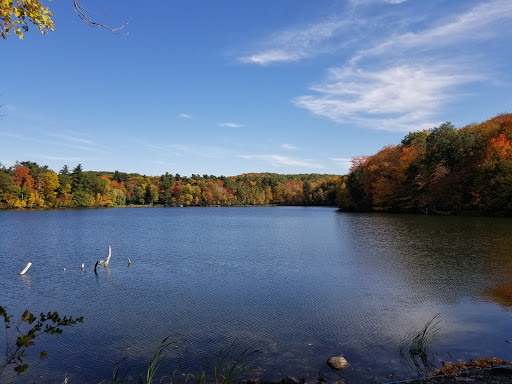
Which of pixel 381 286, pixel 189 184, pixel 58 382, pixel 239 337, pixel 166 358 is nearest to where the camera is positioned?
pixel 58 382

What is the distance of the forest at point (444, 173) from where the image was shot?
1801 inches

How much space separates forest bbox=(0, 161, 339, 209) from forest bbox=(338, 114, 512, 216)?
38.0m

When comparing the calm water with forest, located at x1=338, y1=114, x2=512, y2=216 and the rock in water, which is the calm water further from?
forest, located at x1=338, y1=114, x2=512, y2=216

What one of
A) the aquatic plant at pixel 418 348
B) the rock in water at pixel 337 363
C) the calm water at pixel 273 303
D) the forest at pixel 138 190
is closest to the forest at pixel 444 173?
the calm water at pixel 273 303

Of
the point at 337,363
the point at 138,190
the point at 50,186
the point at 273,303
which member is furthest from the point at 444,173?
the point at 138,190

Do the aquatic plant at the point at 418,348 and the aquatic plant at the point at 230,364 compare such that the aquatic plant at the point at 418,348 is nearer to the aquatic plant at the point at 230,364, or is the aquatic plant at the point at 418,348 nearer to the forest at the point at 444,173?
the aquatic plant at the point at 230,364

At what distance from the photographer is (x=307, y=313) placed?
1039 centimetres

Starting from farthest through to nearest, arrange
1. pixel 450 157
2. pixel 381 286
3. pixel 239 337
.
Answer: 1. pixel 450 157
2. pixel 381 286
3. pixel 239 337

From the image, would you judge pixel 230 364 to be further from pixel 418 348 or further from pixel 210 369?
pixel 418 348

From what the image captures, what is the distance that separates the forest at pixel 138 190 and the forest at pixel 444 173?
125 ft

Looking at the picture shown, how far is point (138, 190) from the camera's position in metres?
122

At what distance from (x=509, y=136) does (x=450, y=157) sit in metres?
8.87

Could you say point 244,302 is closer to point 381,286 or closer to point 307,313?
point 307,313

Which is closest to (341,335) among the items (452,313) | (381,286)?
(452,313)
